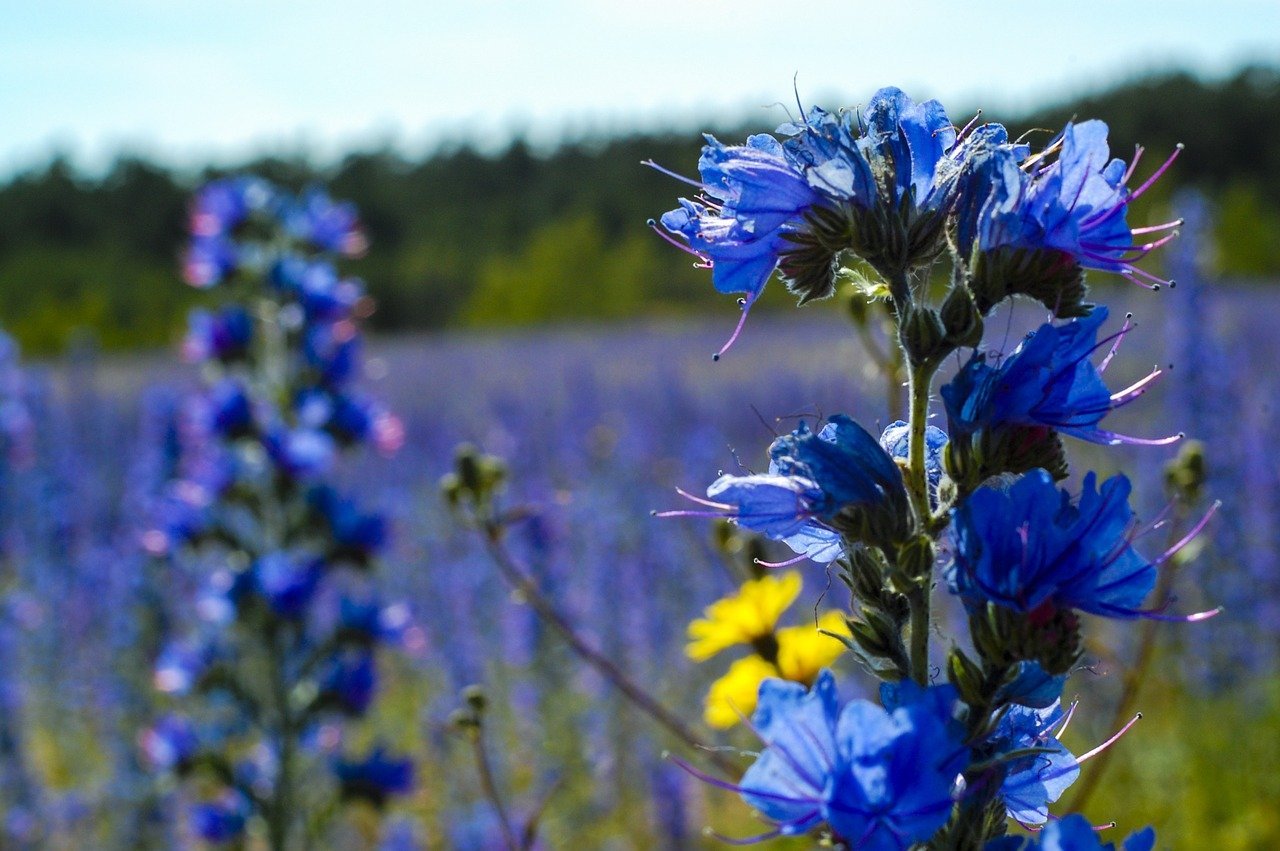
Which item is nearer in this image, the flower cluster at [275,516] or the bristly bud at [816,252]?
the bristly bud at [816,252]

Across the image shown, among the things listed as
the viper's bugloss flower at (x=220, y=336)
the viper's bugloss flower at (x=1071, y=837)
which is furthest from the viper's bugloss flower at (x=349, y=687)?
the viper's bugloss flower at (x=1071, y=837)

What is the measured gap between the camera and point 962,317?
1.17 meters

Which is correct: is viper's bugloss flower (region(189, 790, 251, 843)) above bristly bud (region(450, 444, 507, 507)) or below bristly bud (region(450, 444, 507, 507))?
below

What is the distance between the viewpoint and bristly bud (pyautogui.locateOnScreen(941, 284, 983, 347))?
3.83 ft

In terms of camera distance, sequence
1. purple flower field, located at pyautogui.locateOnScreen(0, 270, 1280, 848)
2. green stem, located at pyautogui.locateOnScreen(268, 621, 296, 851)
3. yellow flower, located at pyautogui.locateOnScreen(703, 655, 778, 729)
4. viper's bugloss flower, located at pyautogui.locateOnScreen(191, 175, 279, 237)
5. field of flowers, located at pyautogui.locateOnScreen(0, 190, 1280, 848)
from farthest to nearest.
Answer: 1. purple flower field, located at pyautogui.locateOnScreen(0, 270, 1280, 848)
2. field of flowers, located at pyautogui.locateOnScreen(0, 190, 1280, 848)
3. viper's bugloss flower, located at pyautogui.locateOnScreen(191, 175, 279, 237)
4. green stem, located at pyautogui.locateOnScreen(268, 621, 296, 851)
5. yellow flower, located at pyautogui.locateOnScreen(703, 655, 778, 729)

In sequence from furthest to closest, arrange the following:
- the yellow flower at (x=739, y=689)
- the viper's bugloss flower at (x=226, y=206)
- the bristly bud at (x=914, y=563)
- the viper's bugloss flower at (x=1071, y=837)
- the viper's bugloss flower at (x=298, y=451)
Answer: the viper's bugloss flower at (x=226, y=206), the viper's bugloss flower at (x=298, y=451), the yellow flower at (x=739, y=689), the bristly bud at (x=914, y=563), the viper's bugloss flower at (x=1071, y=837)

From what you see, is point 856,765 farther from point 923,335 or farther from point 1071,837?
point 923,335

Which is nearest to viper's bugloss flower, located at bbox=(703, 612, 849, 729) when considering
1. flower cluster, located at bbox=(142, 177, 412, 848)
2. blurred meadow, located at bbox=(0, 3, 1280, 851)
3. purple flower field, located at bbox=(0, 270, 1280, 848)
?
blurred meadow, located at bbox=(0, 3, 1280, 851)

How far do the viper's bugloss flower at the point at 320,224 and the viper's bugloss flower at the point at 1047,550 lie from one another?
11.4 feet

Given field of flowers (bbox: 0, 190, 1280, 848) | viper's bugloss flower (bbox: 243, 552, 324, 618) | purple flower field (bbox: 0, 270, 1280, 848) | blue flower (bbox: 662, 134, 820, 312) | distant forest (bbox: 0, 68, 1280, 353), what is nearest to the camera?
blue flower (bbox: 662, 134, 820, 312)

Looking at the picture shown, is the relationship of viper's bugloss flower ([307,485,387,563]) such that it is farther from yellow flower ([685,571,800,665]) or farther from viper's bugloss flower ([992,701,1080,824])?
viper's bugloss flower ([992,701,1080,824])

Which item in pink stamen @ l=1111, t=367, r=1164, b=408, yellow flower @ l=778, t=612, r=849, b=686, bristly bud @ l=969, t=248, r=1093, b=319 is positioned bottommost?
yellow flower @ l=778, t=612, r=849, b=686

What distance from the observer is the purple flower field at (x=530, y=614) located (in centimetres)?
541

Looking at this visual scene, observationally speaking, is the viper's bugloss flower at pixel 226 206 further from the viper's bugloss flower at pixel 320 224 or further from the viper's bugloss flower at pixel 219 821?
the viper's bugloss flower at pixel 219 821
